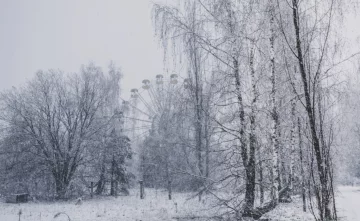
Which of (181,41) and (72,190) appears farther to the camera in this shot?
(72,190)

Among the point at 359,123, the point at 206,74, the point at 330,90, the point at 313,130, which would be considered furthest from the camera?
the point at 359,123

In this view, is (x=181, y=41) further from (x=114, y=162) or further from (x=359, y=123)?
(x=114, y=162)

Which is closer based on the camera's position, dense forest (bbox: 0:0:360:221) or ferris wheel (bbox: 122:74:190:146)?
dense forest (bbox: 0:0:360:221)

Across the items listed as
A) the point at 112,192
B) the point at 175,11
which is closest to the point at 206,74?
the point at 175,11

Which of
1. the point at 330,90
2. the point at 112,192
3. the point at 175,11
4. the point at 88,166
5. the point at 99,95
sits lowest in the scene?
the point at 112,192

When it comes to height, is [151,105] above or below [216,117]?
above

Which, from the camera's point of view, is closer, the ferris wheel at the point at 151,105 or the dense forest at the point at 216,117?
the dense forest at the point at 216,117

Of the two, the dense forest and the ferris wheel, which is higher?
the ferris wheel

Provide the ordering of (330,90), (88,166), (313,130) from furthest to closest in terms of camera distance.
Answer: (88,166)
(330,90)
(313,130)

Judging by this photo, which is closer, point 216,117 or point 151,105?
point 216,117

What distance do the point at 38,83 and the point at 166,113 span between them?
452 inches

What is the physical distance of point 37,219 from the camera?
51.6 ft

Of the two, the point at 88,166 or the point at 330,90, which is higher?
the point at 330,90

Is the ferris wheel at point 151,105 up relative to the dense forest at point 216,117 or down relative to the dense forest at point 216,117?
up
